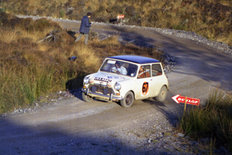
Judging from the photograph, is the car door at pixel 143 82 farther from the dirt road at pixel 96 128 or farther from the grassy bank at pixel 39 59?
the grassy bank at pixel 39 59

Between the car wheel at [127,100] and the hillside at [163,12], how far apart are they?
79.3ft

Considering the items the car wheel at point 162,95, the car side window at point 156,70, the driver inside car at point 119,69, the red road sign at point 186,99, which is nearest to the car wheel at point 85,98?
the driver inside car at point 119,69

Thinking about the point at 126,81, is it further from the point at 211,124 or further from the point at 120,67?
the point at 211,124

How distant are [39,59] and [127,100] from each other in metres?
7.28

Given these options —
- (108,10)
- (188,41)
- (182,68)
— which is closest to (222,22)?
(188,41)

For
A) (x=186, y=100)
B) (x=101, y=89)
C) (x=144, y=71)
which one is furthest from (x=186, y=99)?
(x=101, y=89)

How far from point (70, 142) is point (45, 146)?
0.59 m

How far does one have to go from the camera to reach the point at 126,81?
33.1 ft

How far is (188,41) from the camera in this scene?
2939 cm

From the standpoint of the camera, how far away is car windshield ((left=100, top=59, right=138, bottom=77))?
10672mm

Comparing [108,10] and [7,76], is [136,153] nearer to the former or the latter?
[7,76]

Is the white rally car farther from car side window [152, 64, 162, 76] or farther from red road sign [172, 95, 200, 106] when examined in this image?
red road sign [172, 95, 200, 106]

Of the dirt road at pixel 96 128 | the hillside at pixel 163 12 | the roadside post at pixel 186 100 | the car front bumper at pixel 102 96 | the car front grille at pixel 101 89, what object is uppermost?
the hillside at pixel 163 12

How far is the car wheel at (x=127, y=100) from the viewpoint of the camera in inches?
397
